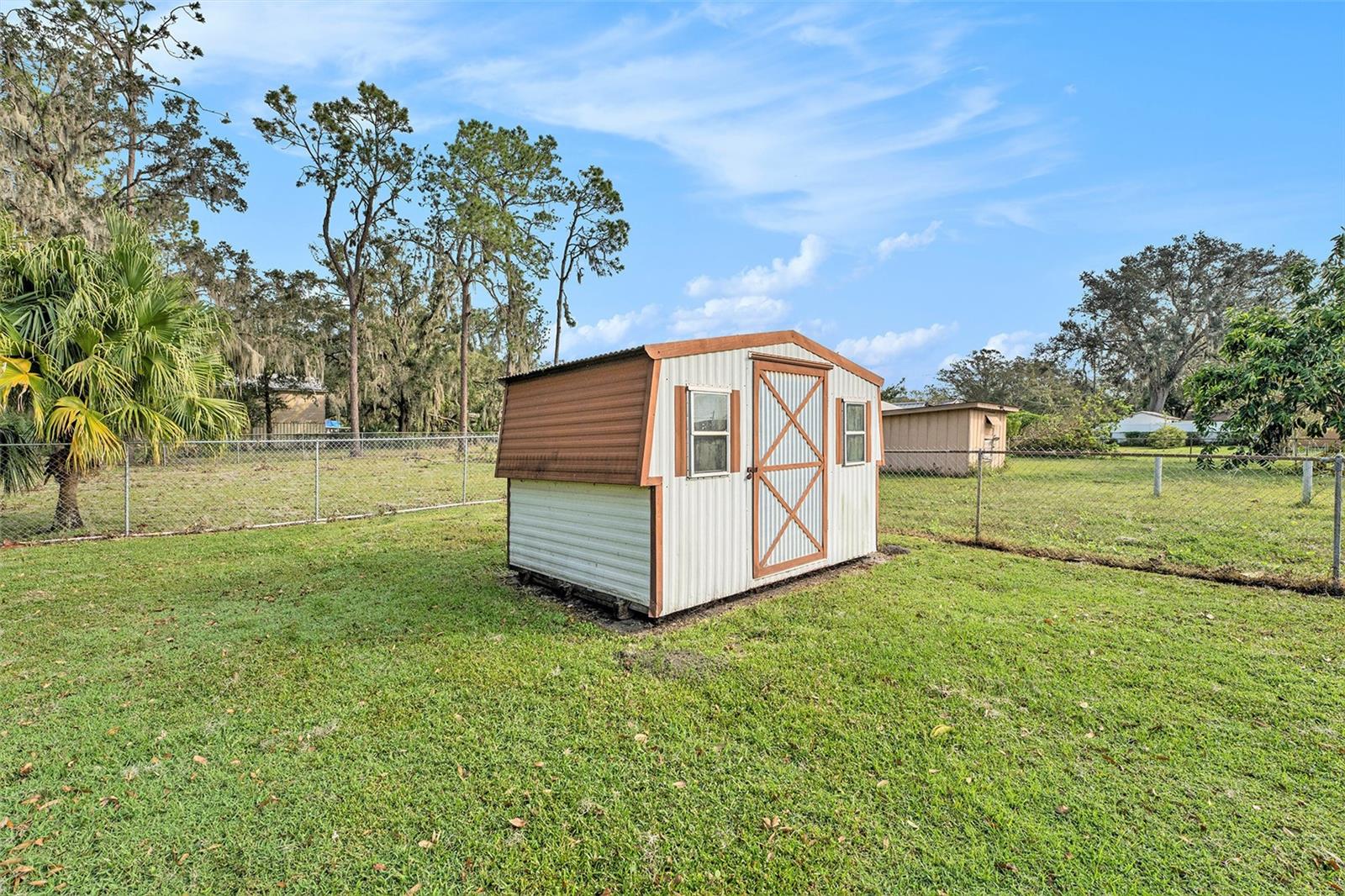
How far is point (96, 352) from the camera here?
267 inches

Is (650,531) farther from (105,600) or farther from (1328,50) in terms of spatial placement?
(1328,50)

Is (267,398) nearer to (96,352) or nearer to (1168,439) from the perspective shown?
(96,352)

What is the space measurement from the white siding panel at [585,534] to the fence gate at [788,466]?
1.26m

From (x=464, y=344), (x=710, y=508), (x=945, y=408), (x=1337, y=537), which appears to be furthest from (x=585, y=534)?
(x=464, y=344)

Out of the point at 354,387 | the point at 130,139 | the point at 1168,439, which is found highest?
the point at 130,139

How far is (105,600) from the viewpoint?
5.09 m

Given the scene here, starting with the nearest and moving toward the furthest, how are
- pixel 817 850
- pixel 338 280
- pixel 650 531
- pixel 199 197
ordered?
pixel 817 850, pixel 650 531, pixel 199 197, pixel 338 280

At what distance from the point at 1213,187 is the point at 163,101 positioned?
28561mm

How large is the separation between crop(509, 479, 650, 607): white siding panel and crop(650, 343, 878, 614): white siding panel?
0.25 metres

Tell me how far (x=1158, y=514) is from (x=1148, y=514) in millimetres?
199

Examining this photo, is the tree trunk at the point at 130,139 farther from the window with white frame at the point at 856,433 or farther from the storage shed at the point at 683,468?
the window with white frame at the point at 856,433

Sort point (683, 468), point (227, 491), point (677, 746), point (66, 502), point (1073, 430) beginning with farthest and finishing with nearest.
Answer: point (1073, 430) → point (227, 491) → point (66, 502) → point (683, 468) → point (677, 746)

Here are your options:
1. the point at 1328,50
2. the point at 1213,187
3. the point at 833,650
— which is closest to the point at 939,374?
the point at 1213,187

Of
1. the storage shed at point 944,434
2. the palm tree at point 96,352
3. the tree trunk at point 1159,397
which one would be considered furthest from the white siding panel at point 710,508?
the tree trunk at point 1159,397
